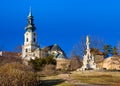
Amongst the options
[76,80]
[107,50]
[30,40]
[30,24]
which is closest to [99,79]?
[76,80]

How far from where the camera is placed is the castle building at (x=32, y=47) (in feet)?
458

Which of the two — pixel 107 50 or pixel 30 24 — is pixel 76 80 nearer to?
pixel 107 50

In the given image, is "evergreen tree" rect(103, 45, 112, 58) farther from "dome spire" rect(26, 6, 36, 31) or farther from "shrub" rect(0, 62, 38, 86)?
"shrub" rect(0, 62, 38, 86)

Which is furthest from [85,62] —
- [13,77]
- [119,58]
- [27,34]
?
[27,34]

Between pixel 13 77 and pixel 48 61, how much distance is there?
2297 inches

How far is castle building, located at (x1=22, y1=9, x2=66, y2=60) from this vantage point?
140 metres

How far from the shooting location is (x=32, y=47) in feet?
484

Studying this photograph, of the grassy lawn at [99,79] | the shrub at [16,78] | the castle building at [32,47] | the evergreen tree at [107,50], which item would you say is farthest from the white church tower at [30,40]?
the shrub at [16,78]

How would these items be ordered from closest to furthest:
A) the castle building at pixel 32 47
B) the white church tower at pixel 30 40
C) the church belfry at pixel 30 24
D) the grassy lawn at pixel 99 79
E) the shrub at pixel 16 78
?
the shrub at pixel 16 78, the grassy lawn at pixel 99 79, the castle building at pixel 32 47, the white church tower at pixel 30 40, the church belfry at pixel 30 24

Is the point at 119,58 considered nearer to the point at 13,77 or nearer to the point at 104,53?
the point at 104,53

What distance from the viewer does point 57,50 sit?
475ft

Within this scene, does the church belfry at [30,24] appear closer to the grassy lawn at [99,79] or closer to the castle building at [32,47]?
the castle building at [32,47]

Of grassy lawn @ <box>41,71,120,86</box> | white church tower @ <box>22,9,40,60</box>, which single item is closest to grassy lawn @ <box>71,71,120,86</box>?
grassy lawn @ <box>41,71,120,86</box>

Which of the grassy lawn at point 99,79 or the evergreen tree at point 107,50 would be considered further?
the evergreen tree at point 107,50
